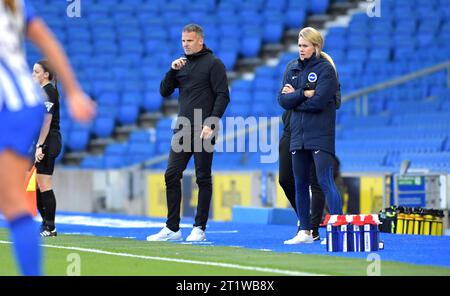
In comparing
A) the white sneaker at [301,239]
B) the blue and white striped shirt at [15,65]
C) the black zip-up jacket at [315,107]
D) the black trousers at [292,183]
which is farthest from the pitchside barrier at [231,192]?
the blue and white striped shirt at [15,65]

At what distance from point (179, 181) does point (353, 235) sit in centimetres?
203

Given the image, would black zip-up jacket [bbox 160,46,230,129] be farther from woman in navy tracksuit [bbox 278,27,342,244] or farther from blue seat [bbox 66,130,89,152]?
blue seat [bbox 66,130,89,152]

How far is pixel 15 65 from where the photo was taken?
489 cm

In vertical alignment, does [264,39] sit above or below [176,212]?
above

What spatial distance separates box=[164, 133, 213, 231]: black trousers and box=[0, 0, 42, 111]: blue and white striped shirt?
5.26 meters

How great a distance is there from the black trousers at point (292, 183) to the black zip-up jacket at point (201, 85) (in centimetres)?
65

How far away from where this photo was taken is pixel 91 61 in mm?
22453

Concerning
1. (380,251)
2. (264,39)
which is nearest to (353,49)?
(264,39)

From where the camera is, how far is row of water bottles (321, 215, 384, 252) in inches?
346

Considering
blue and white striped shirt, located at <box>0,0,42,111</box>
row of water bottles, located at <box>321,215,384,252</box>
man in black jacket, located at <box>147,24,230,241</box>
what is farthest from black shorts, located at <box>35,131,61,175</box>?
blue and white striped shirt, located at <box>0,0,42,111</box>

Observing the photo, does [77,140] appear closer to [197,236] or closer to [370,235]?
[197,236]
